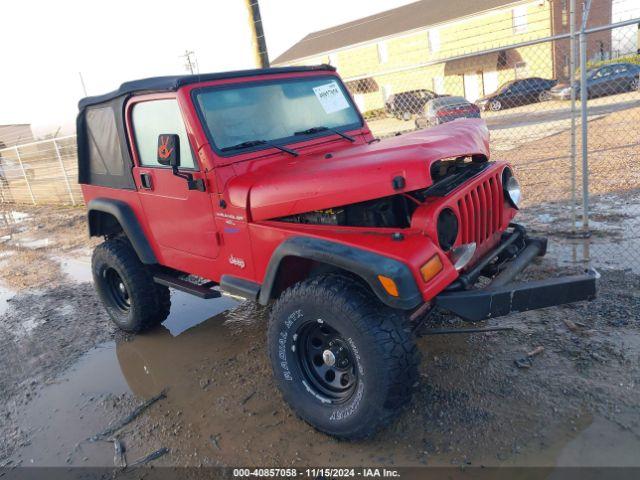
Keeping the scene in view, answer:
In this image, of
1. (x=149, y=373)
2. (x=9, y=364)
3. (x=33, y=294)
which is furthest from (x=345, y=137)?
(x=33, y=294)

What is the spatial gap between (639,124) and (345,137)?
39.0ft

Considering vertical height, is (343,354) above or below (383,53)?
below

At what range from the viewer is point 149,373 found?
397cm

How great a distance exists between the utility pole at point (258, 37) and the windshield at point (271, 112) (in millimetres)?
3365

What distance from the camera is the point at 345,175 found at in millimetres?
2719

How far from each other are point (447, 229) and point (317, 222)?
0.76m

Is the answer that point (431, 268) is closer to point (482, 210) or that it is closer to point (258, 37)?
point (482, 210)

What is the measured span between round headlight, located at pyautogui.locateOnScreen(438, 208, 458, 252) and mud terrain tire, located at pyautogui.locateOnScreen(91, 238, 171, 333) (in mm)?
2738

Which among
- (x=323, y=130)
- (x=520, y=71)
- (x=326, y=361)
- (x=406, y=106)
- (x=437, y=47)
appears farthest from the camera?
(x=437, y=47)

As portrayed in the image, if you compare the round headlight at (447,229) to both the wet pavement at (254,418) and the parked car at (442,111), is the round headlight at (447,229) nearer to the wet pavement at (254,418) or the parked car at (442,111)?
the wet pavement at (254,418)

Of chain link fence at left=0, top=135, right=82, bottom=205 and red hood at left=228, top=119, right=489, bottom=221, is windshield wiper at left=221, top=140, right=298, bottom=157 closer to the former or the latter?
red hood at left=228, top=119, right=489, bottom=221

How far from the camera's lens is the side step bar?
3.72m

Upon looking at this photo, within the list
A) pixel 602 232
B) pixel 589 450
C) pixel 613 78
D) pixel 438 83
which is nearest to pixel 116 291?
pixel 589 450

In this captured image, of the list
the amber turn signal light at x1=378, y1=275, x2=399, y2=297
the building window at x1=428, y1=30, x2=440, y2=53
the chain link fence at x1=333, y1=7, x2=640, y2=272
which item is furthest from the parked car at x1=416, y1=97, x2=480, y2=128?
the building window at x1=428, y1=30, x2=440, y2=53
